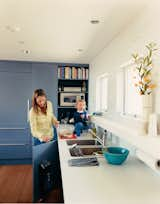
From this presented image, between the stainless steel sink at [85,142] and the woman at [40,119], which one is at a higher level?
the woman at [40,119]

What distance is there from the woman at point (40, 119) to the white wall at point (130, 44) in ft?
3.13

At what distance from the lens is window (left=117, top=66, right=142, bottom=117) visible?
8.30 ft

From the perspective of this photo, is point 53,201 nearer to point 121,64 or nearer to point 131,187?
point 131,187

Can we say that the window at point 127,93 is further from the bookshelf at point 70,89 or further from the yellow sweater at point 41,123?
the bookshelf at point 70,89

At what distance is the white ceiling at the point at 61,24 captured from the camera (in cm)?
192

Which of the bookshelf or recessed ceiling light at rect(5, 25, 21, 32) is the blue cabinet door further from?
recessed ceiling light at rect(5, 25, 21, 32)

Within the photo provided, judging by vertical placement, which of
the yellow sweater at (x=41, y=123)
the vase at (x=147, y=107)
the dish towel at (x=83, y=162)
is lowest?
the dish towel at (x=83, y=162)

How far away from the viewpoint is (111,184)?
57.9 inches

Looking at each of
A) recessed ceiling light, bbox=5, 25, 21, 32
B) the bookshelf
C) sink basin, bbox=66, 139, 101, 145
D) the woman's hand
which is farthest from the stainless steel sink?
the bookshelf

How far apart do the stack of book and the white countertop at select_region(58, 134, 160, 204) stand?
304cm

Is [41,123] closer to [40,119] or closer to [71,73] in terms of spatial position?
[40,119]

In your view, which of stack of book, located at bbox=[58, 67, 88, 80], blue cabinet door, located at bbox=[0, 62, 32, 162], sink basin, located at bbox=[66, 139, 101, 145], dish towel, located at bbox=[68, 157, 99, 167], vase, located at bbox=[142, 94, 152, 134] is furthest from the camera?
stack of book, located at bbox=[58, 67, 88, 80]

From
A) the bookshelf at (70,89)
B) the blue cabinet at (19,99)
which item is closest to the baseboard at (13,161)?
the blue cabinet at (19,99)

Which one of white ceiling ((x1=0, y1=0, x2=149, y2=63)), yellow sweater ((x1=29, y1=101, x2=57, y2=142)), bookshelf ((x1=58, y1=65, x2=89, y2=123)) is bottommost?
yellow sweater ((x1=29, y1=101, x2=57, y2=142))
